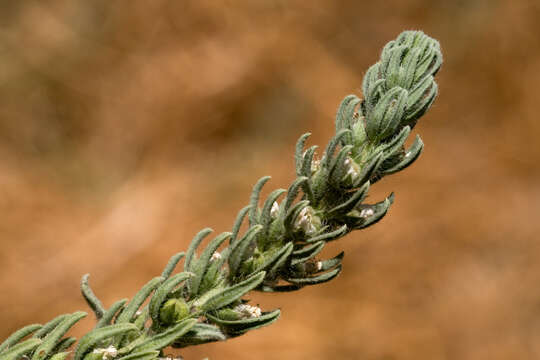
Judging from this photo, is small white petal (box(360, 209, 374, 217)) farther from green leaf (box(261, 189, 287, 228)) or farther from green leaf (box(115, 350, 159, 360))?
green leaf (box(115, 350, 159, 360))

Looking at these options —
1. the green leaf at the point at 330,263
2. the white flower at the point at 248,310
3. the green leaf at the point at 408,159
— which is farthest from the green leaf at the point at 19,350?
the green leaf at the point at 408,159

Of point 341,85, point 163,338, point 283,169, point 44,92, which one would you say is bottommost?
point 163,338

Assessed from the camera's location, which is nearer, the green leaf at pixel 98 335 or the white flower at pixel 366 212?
the green leaf at pixel 98 335

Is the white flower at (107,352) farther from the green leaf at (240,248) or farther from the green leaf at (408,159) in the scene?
the green leaf at (408,159)

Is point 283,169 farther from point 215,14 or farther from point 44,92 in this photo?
point 44,92

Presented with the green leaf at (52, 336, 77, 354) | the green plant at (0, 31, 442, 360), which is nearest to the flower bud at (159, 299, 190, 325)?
the green plant at (0, 31, 442, 360)

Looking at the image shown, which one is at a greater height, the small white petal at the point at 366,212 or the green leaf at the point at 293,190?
the green leaf at the point at 293,190

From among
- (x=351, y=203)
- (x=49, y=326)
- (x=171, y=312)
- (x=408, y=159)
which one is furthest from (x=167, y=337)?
(x=408, y=159)

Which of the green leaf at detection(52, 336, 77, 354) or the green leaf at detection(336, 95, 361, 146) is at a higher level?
the green leaf at detection(336, 95, 361, 146)

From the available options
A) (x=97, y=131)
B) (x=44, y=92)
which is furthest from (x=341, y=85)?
(x=44, y=92)
